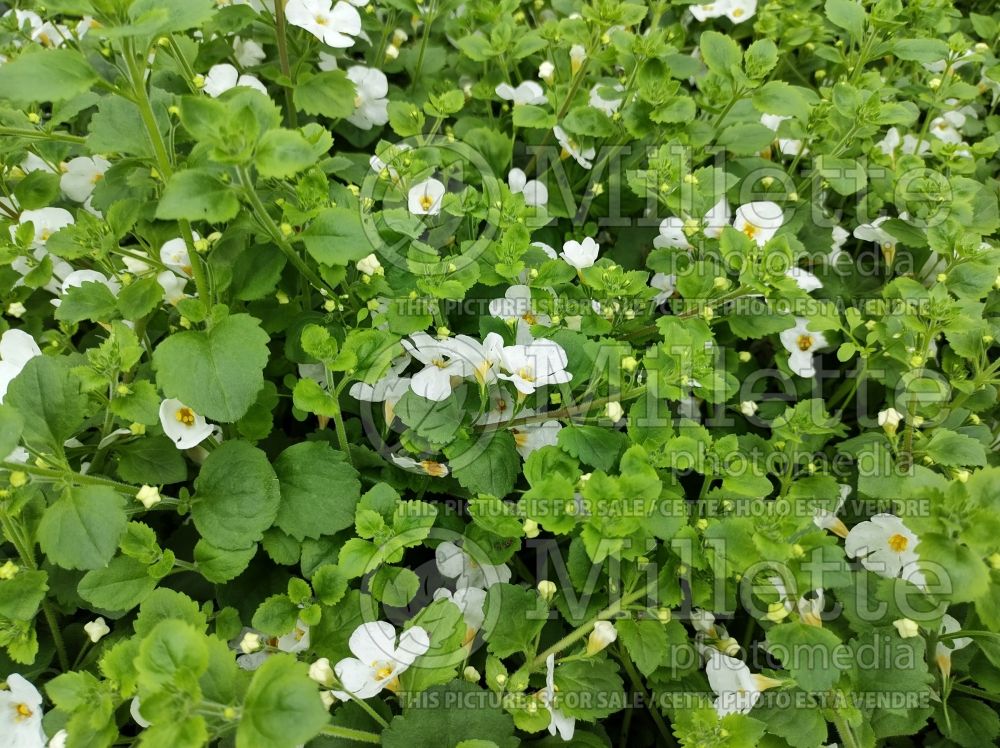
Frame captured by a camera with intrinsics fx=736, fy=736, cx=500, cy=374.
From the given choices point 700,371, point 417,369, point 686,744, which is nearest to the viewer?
point 686,744

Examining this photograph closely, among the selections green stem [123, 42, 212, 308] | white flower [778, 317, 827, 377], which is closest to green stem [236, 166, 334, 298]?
green stem [123, 42, 212, 308]

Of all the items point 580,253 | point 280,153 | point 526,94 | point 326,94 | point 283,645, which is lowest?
point 283,645

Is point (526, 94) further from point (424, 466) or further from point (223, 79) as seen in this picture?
point (424, 466)

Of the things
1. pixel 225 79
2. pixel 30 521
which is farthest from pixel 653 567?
pixel 225 79

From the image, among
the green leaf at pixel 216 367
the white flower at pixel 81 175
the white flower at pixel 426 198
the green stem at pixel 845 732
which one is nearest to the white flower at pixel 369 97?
the white flower at pixel 426 198

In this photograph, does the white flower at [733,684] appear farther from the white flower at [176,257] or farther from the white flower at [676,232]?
the white flower at [176,257]

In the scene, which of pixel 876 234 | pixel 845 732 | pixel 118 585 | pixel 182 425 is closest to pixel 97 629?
pixel 118 585

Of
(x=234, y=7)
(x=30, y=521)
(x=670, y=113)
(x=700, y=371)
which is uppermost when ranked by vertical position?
(x=234, y=7)

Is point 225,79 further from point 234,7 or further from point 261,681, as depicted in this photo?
point 261,681
